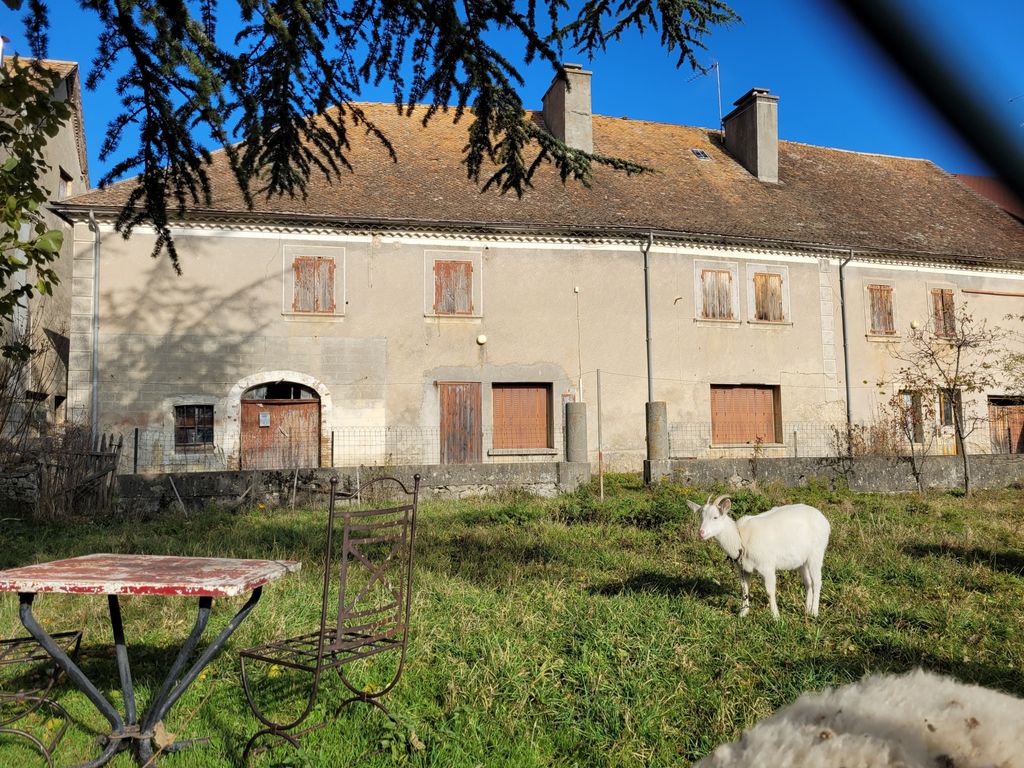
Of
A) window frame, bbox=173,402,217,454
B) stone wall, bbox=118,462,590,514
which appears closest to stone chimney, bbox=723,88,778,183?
stone wall, bbox=118,462,590,514

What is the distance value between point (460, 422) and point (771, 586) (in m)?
13.5

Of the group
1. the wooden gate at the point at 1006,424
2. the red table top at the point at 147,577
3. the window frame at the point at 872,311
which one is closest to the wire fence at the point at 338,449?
the window frame at the point at 872,311

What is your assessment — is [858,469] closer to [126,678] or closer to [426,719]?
[426,719]

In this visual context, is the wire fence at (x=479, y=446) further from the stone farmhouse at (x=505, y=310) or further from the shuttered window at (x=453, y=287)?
the shuttered window at (x=453, y=287)

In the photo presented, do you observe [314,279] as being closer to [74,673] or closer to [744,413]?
→ [744,413]

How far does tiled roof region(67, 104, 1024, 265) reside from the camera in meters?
19.5

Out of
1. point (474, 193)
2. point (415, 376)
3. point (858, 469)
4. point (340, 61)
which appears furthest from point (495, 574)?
point (474, 193)

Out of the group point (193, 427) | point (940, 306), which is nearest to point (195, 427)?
point (193, 427)

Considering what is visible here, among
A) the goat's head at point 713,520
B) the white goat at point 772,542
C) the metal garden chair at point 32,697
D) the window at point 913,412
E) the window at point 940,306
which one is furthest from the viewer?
the window at point 940,306

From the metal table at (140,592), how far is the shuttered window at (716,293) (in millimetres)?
17968

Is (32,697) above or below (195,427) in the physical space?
below

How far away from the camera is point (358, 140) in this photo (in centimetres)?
2219

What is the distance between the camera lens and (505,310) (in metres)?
19.8

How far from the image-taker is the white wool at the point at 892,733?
1.37 metres
